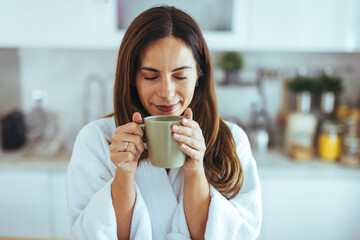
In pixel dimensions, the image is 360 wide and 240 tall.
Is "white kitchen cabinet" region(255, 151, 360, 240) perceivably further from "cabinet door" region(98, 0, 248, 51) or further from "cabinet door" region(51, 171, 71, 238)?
"cabinet door" region(51, 171, 71, 238)

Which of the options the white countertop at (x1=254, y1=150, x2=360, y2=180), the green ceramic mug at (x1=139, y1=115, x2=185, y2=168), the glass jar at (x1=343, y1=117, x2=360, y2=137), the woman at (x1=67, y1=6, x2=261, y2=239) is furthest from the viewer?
the glass jar at (x1=343, y1=117, x2=360, y2=137)

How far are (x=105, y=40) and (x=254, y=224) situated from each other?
4.75 ft

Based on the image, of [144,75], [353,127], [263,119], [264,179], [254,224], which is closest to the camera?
[144,75]

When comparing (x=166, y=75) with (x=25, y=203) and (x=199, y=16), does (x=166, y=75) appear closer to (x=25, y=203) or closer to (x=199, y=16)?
(x=199, y=16)

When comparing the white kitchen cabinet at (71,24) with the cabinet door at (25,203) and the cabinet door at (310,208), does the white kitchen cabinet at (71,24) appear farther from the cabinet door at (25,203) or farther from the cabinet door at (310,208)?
the cabinet door at (310,208)

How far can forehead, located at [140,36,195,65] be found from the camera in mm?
872

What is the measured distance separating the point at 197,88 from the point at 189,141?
378 mm

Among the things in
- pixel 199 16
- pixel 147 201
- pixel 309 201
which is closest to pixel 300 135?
pixel 309 201

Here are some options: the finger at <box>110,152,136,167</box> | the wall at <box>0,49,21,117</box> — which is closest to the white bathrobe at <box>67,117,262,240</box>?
the finger at <box>110,152,136,167</box>

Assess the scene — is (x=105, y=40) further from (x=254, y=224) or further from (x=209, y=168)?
(x=254, y=224)

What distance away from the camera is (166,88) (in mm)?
863

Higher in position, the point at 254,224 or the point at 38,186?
the point at 254,224

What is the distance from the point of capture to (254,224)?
1005 millimetres

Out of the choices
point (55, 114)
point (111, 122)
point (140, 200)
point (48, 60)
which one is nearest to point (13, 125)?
point (55, 114)
